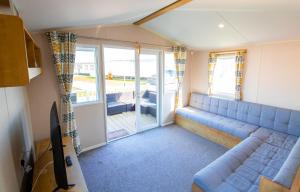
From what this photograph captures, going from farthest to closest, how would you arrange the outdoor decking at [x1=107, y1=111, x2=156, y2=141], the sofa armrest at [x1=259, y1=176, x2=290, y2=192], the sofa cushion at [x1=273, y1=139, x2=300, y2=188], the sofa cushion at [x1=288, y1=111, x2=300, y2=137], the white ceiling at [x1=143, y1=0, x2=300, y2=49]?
the outdoor decking at [x1=107, y1=111, x2=156, y2=141] < the sofa cushion at [x1=288, y1=111, x2=300, y2=137] < the white ceiling at [x1=143, y1=0, x2=300, y2=49] < the sofa cushion at [x1=273, y1=139, x2=300, y2=188] < the sofa armrest at [x1=259, y1=176, x2=290, y2=192]

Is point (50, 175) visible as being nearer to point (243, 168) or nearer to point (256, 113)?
point (243, 168)

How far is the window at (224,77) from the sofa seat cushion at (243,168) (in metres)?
1.74

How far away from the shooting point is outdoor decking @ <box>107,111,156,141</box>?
4039 millimetres

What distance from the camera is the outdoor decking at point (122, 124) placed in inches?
159

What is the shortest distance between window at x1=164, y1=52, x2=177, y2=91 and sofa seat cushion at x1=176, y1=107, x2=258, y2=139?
0.70m

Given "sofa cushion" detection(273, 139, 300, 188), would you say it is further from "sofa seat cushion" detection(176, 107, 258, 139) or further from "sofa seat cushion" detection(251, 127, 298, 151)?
"sofa seat cushion" detection(176, 107, 258, 139)

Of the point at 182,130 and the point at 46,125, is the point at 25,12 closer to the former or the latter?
the point at 46,125

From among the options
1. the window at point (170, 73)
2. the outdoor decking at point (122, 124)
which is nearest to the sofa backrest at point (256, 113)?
the window at point (170, 73)

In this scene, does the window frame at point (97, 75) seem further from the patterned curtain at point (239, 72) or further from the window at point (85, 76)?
the patterned curtain at point (239, 72)

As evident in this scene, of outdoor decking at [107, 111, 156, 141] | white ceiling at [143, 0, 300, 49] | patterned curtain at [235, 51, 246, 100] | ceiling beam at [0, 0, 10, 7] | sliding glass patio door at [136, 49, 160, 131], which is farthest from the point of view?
outdoor decking at [107, 111, 156, 141]

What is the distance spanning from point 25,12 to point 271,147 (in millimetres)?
3580

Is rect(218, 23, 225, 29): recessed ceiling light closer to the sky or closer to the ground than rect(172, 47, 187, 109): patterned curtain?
closer to the sky

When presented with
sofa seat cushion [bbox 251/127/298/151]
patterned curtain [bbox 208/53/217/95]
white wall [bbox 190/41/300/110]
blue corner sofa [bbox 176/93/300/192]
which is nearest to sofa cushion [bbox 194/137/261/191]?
blue corner sofa [bbox 176/93/300/192]

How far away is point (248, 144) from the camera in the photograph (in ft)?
8.36
